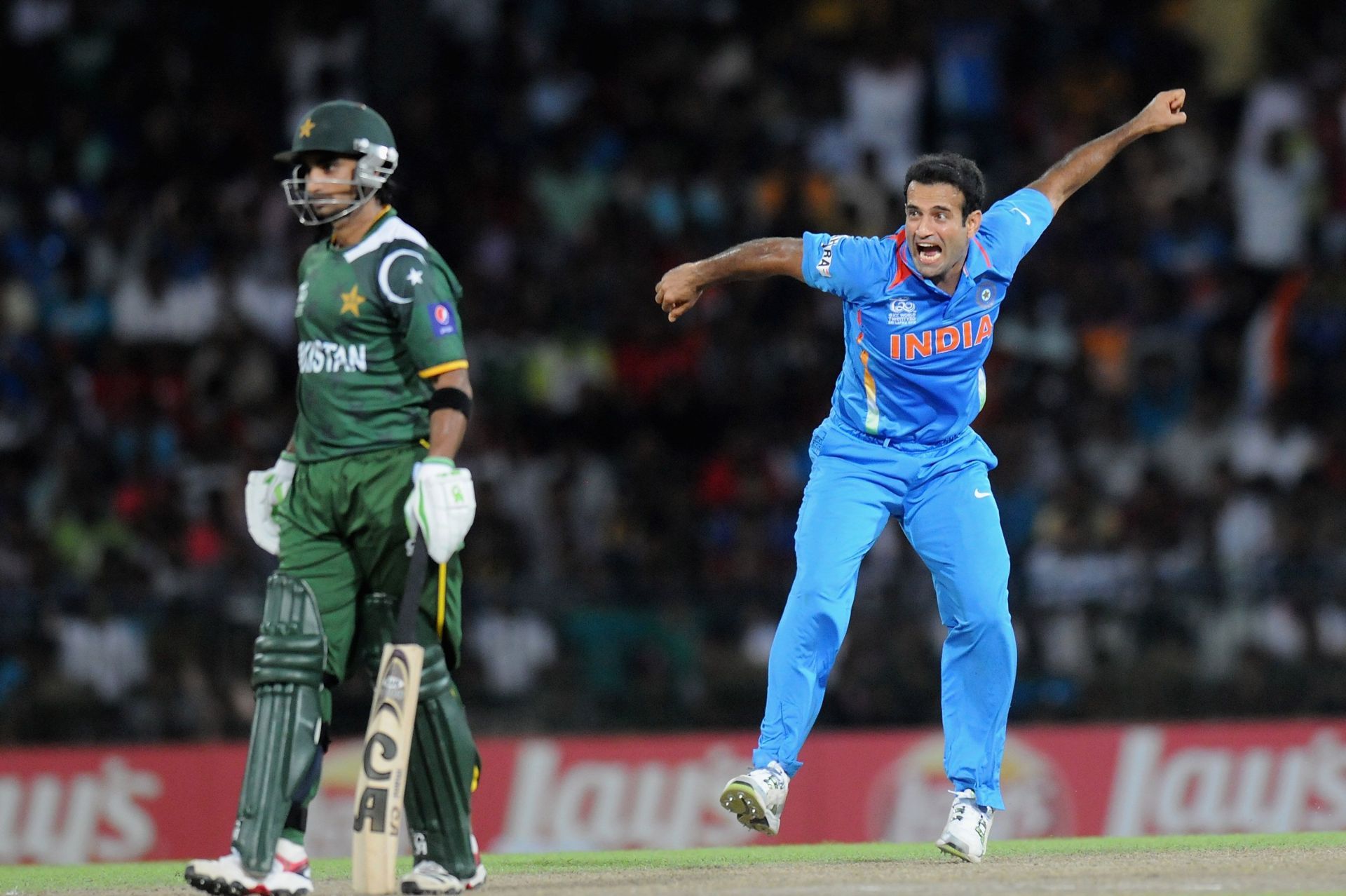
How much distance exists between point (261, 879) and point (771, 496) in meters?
7.43

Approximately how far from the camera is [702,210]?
14656mm

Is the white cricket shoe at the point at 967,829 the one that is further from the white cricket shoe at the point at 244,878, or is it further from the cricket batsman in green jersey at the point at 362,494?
the white cricket shoe at the point at 244,878

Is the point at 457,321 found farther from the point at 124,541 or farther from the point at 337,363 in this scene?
the point at 124,541

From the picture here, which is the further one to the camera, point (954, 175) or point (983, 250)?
point (983, 250)

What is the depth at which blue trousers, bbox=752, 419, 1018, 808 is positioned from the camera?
6.94 m

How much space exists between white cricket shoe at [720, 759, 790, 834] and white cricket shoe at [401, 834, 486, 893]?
3.05 feet

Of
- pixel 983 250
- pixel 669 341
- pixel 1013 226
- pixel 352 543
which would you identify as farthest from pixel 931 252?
pixel 669 341

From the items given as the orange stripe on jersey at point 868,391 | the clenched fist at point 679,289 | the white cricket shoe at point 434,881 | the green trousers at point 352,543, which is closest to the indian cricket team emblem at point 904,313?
the orange stripe on jersey at point 868,391

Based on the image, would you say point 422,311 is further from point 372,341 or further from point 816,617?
point 816,617

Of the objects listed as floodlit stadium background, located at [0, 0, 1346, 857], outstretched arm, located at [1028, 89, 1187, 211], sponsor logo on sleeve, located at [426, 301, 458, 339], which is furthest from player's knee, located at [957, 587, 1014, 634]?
floodlit stadium background, located at [0, 0, 1346, 857]

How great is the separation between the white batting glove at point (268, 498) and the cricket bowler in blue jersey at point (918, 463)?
1456 millimetres

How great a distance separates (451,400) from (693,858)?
8.95ft

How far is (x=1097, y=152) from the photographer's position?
7547 millimetres

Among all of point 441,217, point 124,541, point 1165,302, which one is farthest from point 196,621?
point 1165,302
